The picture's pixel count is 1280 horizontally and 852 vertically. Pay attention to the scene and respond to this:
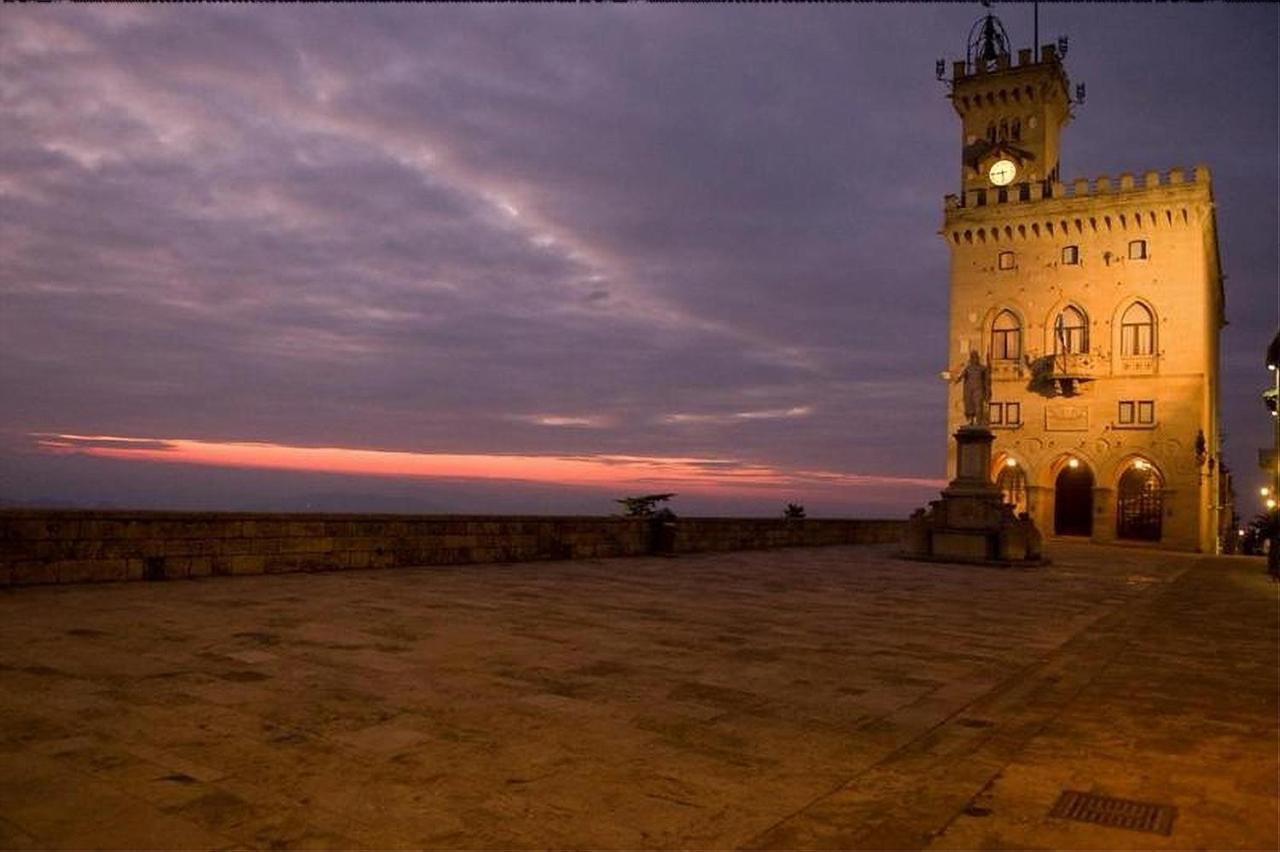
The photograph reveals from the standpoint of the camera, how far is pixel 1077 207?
39875mm

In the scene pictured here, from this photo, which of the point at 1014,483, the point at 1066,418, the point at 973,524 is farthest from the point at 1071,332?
the point at 973,524

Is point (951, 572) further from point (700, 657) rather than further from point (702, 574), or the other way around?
point (700, 657)

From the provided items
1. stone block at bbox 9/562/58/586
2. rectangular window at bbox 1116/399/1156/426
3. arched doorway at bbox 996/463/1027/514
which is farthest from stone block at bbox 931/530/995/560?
rectangular window at bbox 1116/399/1156/426

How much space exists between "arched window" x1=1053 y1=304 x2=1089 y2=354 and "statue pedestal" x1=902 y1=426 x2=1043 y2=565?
64.5ft

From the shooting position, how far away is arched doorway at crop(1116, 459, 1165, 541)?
38031 millimetres

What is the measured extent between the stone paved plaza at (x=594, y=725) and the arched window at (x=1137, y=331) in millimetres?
31408

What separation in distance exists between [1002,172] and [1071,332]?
32.5 ft

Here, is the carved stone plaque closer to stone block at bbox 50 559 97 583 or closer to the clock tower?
the clock tower

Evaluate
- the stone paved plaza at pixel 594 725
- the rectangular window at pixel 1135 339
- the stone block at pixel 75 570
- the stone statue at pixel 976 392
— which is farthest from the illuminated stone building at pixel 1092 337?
the stone block at pixel 75 570

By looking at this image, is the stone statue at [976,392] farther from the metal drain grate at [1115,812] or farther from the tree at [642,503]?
the metal drain grate at [1115,812]

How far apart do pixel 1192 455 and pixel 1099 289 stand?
8.03m

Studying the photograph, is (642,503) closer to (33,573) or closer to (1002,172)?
(33,573)

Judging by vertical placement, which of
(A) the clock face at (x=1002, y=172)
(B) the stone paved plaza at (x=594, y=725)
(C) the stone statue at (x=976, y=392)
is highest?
(A) the clock face at (x=1002, y=172)

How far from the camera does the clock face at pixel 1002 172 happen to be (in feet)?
147
